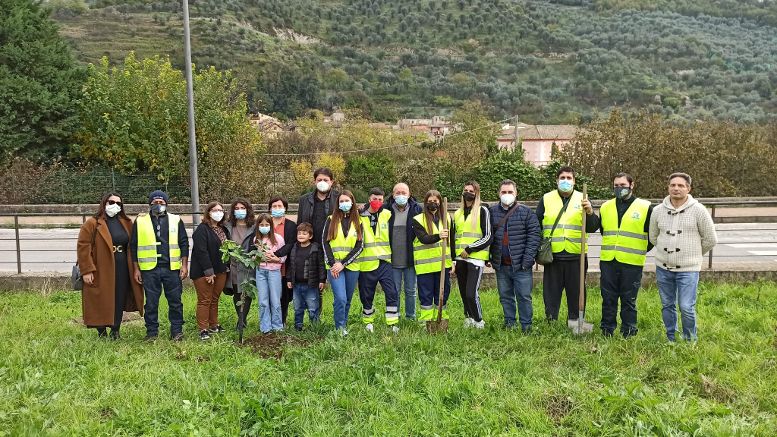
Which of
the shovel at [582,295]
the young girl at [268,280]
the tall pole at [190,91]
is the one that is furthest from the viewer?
the tall pole at [190,91]

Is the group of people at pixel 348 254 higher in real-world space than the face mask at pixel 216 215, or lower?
lower

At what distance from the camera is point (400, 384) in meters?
4.93

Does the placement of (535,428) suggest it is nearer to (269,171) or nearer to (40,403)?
(40,403)

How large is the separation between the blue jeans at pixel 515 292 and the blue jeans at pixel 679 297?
1458mm

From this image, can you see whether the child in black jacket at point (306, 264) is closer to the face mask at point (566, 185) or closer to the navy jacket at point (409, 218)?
the navy jacket at point (409, 218)

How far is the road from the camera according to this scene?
10.8 m

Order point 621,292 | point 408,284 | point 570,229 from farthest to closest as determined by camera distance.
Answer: point 408,284 < point 570,229 < point 621,292

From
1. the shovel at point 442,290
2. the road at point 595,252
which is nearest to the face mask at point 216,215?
the shovel at point 442,290

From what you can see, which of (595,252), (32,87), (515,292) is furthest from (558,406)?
(32,87)

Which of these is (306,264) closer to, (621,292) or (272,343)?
(272,343)

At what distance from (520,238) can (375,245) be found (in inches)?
69.0

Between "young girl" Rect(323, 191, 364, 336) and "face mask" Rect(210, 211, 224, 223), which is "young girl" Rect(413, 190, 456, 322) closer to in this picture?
"young girl" Rect(323, 191, 364, 336)

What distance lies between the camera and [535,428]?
13.9ft

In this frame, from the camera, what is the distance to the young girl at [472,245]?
682 centimetres
